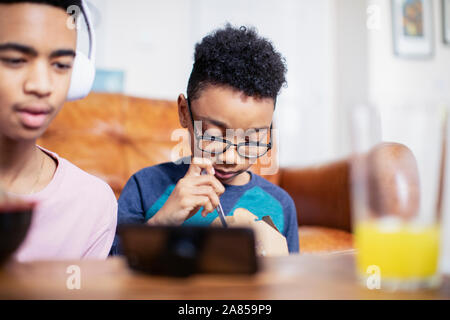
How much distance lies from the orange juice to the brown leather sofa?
842 mm

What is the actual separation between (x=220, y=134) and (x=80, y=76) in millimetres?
215

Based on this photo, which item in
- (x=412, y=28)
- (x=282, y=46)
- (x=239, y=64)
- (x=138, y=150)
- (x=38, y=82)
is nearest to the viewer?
(x=38, y=82)

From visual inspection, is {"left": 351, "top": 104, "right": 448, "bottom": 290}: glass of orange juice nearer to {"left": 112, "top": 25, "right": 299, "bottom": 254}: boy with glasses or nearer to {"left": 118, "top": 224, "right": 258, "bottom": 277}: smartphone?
{"left": 118, "top": 224, "right": 258, "bottom": 277}: smartphone

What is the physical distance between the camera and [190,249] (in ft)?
0.96

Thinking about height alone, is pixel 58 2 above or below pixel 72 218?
above

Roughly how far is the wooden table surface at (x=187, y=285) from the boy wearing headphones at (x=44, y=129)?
0.29ft

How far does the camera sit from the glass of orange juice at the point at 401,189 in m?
0.30

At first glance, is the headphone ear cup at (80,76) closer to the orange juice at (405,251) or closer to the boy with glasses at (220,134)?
the boy with glasses at (220,134)

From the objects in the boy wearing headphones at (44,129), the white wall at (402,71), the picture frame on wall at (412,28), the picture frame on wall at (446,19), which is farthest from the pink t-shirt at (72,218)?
the picture frame on wall at (446,19)

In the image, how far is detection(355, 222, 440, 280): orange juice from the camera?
0.99 ft

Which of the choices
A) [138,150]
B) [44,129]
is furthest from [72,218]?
[138,150]

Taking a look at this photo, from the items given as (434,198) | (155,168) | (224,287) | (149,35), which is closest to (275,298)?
(224,287)

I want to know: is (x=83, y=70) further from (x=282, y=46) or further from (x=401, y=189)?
(x=282, y=46)
